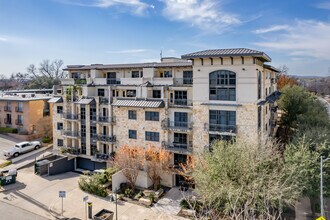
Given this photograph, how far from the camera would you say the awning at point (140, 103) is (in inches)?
1149

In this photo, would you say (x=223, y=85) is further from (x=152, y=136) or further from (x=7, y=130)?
(x=7, y=130)

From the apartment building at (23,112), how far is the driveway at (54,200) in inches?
651

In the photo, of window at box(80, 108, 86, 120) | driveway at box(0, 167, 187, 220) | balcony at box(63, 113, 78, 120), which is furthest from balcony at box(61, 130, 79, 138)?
driveway at box(0, 167, 187, 220)

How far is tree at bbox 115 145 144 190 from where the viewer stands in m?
28.2

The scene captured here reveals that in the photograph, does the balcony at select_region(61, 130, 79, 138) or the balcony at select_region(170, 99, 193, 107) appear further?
the balcony at select_region(61, 130, 79, 138)

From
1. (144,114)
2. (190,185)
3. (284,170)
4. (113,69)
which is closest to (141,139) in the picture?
(144,114)

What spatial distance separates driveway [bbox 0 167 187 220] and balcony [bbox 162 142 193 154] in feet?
23.6

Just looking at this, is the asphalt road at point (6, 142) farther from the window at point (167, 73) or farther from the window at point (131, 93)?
the window at point (167, 73)

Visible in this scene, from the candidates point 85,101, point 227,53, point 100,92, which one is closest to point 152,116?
point 100,92

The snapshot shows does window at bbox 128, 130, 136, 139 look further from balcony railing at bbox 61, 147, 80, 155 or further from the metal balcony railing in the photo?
balcony railing at bbox 61, 147, 80, 155

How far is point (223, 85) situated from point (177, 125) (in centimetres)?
708

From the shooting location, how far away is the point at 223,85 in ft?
85.1

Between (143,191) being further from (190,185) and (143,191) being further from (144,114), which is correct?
(144,114)

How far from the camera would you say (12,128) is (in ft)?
155
